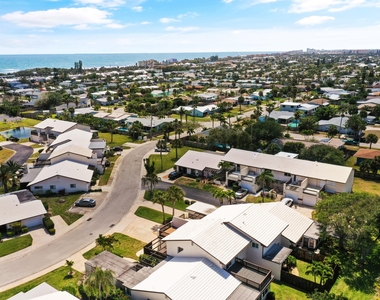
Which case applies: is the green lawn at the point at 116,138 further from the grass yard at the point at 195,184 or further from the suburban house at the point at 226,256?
the suburban house at the point at 226,256

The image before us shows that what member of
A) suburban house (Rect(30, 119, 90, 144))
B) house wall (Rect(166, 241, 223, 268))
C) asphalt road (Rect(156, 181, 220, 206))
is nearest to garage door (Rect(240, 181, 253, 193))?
asphalt road (Rect(156, 181, 220, 206))

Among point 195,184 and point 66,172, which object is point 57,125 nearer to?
point 66,172

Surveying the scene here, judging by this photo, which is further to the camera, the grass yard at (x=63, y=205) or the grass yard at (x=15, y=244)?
the grass yard at (x=63, y=205)

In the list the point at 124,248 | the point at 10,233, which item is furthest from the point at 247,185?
the point at 10,233

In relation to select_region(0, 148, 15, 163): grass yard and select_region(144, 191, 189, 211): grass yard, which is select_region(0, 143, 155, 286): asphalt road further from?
select_region(0, 148, 15, 163): grass yard

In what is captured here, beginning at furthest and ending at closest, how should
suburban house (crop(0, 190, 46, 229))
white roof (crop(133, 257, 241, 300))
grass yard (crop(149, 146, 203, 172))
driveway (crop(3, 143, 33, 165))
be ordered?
1. driveway (crop(3, 143, 33, 165))
2. grass yard (crop(149, 146, 203, 172))
3. suburban house (crop(0, 190, 46, 229))
4. white roof (crop(133, 257, 241, 300))

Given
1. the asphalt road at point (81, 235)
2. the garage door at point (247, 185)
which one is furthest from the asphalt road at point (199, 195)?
the asphalt road at point (81, 235)

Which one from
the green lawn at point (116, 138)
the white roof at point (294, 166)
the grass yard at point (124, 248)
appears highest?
the white roof at point (294, 166)
